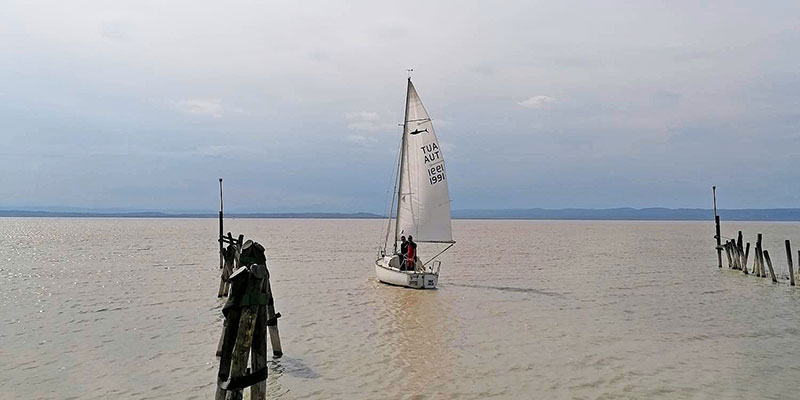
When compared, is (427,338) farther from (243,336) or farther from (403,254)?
(403,254)

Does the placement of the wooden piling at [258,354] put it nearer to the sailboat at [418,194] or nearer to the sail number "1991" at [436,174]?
the sailboat at [418,194]

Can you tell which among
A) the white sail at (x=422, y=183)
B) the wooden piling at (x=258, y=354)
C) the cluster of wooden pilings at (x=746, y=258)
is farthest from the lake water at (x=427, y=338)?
the white sail at (x=422, y=183)

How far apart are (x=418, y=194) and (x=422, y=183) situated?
21.1 inches

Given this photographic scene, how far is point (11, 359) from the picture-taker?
1300 cm

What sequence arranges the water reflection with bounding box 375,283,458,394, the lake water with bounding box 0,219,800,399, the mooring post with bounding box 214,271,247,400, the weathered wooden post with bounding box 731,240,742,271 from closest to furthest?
the mooring post with bounding box 214,271,247,400, the lake water with bounding box 0,219,800,399, the water reflection with bounding box 375,283,458,394, the weathered wooden post with bounding box 731,240,742,271

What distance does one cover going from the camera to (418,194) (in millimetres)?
26078

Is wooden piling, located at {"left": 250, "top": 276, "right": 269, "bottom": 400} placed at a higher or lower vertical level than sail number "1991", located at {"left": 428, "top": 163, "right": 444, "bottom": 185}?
lower

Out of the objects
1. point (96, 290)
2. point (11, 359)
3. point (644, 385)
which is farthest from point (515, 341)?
point (96, 290)

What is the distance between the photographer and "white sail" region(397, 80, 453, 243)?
25.6 meters

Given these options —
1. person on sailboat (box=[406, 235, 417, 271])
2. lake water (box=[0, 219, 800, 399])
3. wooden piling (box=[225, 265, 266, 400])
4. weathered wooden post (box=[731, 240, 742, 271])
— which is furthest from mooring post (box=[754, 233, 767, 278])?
wooden piling (box=[225, 265, 266, 400])

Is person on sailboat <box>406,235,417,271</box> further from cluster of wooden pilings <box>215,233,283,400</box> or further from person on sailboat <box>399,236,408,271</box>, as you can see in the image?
cluster of wooden pilings <box>215,233,283,400</box>

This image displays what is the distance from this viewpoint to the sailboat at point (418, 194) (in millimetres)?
25516

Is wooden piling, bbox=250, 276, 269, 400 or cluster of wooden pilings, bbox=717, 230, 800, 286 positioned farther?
cluster of wooden pilings, bbox=717, 230, 800, 286

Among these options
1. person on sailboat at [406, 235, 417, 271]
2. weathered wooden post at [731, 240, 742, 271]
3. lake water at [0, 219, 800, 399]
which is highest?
person on sailboat at [406, 235, 417, 271]
